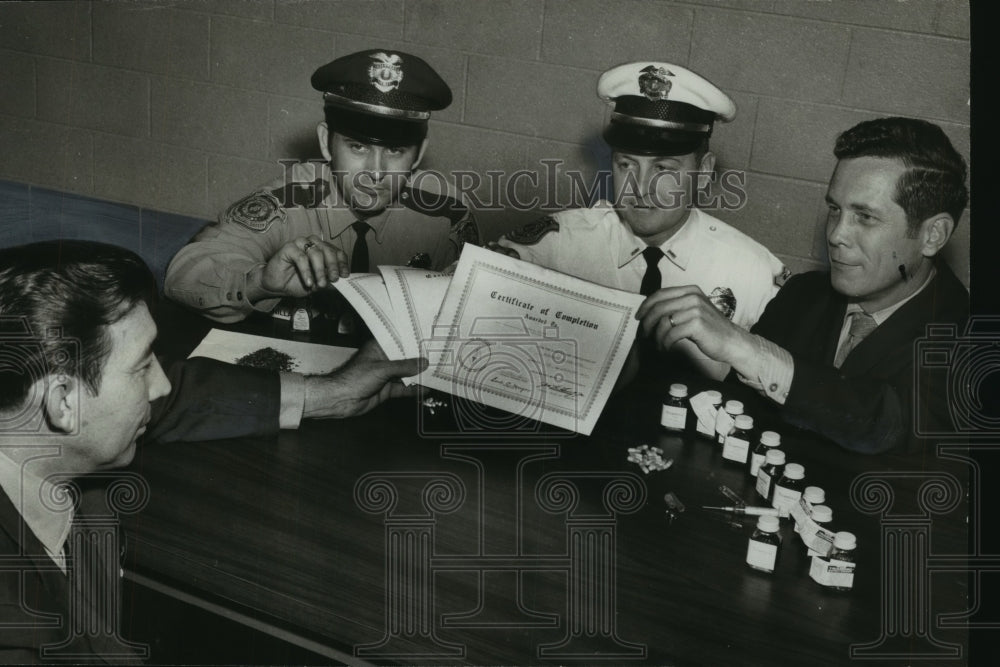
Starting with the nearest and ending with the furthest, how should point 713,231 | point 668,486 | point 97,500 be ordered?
point 97,500 → point 668,486 → point 713,231

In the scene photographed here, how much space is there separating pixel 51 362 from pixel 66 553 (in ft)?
1.00

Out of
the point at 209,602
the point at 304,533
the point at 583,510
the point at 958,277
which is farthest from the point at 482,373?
the point at 958,277

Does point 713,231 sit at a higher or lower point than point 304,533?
higher

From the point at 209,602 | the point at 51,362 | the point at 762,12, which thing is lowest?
the point at 209,602

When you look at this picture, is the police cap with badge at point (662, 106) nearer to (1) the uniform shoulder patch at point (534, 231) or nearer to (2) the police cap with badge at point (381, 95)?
(1) the uniform shoulder patch at point (534, 231)

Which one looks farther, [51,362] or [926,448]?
[926,448]

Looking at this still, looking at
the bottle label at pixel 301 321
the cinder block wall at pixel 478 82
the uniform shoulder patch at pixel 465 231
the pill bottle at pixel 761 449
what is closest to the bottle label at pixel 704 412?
the pill bottle at pixel 761 449

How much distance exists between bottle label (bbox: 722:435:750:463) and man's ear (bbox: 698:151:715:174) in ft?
2.03

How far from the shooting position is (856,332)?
6.43ft

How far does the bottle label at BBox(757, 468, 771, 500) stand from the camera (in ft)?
5.31

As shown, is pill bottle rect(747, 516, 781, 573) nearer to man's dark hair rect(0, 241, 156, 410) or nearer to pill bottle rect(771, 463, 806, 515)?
pill bottle rect(771, 463, 806, 515)

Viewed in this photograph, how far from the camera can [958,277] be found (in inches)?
75.5

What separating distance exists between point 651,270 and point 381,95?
2.40 feet

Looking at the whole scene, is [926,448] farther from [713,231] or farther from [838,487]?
Answer: [713,231]
